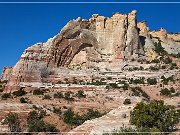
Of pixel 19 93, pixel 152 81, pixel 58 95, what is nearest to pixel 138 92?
pixel 152 81

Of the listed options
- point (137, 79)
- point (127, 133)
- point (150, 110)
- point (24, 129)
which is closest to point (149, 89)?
point (137, 79)

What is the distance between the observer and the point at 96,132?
3041cm

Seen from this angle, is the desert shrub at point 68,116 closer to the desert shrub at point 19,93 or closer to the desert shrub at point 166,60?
the desert shrub at point 19,93

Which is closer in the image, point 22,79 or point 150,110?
point 150,110

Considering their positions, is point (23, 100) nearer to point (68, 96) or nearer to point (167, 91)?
point (68, 96)

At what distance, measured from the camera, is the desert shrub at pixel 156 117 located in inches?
1214

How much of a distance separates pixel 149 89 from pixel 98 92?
27.4 feet

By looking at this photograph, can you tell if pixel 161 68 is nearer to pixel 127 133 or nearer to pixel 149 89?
pixel 149 89

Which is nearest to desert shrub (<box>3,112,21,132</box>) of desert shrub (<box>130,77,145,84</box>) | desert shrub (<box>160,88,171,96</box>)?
desert shrub (<box>160,88,171,96</box>)

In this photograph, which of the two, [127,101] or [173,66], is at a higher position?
[173,66]

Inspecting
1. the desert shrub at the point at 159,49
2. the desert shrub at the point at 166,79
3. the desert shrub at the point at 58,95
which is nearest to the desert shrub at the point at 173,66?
the desert shrub at the point at 166,79

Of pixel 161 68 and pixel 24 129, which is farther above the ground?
pixel 161 68

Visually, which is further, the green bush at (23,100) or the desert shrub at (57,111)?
the green bush at (23,100)

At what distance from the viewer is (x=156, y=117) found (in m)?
32.2
